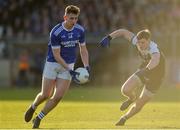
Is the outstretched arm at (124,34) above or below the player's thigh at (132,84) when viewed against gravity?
above


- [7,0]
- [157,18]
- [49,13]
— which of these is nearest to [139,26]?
[157,18]

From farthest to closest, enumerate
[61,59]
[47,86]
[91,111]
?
[91,111] < [47,86] < [61,59]

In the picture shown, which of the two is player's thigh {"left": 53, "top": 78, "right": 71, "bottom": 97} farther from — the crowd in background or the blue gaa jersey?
the crowd in background

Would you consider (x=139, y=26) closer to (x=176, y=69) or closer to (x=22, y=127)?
(x=176, y=69)

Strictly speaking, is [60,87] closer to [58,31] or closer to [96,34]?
[58,31]

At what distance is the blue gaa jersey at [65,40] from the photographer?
17922 mm

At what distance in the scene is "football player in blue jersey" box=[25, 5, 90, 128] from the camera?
17828mm

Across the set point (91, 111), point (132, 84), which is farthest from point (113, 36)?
point (91, 111)

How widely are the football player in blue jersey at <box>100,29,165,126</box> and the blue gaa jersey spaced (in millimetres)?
1126

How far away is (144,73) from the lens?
18.6 metres

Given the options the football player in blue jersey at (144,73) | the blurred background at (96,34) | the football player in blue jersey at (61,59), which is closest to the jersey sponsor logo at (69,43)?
the football player in blue jersey at (61,59)

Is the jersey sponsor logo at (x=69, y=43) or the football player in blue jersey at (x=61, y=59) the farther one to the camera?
the jersey sponsor logo at (x=69, y=43)

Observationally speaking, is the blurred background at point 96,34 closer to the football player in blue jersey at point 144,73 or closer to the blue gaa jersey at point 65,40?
the football player in blue jersey at point 144,73

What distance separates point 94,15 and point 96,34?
1514 mm
